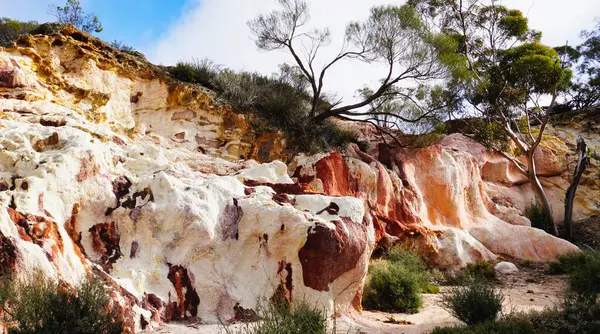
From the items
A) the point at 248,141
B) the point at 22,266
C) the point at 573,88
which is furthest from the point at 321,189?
the point at 573,88

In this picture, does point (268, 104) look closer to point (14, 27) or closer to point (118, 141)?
point (118, 141)

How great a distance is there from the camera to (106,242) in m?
5.61

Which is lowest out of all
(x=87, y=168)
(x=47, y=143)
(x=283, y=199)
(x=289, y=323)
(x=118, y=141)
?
(x=289, y=323)

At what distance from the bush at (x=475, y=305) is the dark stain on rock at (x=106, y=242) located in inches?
169

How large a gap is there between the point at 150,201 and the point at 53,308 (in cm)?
226

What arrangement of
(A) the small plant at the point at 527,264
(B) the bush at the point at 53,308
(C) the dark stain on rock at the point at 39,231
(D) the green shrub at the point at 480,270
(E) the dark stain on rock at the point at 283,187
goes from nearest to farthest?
(B) the bush at the point at 53,308 → (C) the dark stain on rock at the point at 39,231 → (E) the dark stain on rock at the point at 283,187 → (D) the green shrub at the point at 480,270 → (A) the small plant at the point at 527,264

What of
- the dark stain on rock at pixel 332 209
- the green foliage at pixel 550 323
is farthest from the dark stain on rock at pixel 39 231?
the green foliage at pixel 550 323

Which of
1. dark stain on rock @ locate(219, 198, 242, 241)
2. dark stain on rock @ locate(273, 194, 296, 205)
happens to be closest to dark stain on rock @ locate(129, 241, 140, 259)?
dark stain on rock @ locate(219, 198, 242, 241)

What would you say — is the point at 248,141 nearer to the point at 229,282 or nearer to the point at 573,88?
the point at 229,282

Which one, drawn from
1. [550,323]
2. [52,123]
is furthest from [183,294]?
[550,323]

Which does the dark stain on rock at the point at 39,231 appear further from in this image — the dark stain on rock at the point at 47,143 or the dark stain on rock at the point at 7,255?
the dark stain on rock at the point at 47,143

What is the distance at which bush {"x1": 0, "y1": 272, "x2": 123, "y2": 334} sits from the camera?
3.70 m

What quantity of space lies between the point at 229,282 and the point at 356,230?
1872 mm

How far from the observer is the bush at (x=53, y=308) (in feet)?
12.1
